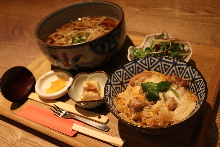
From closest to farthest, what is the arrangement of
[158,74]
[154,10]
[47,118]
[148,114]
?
1. [148,114]
2. [158,74]
3. [47,118]
4. [154,10]

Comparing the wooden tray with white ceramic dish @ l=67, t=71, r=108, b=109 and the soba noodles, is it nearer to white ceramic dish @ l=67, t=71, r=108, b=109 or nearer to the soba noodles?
white ceramic dish @ l=67, t=71, r=108, b=109

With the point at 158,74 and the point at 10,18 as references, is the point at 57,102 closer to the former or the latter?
the point at 158,74

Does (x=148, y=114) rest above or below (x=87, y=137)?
above

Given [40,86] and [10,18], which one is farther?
[10,18]

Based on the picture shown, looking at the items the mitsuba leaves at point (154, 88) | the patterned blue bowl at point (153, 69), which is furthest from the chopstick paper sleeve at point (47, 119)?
the mitsuba leaves at point (154, 88)

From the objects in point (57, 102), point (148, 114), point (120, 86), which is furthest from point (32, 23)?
point (148, 114)

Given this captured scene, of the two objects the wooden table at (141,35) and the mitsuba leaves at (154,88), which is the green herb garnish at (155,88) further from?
the wooden table at (141,35)
